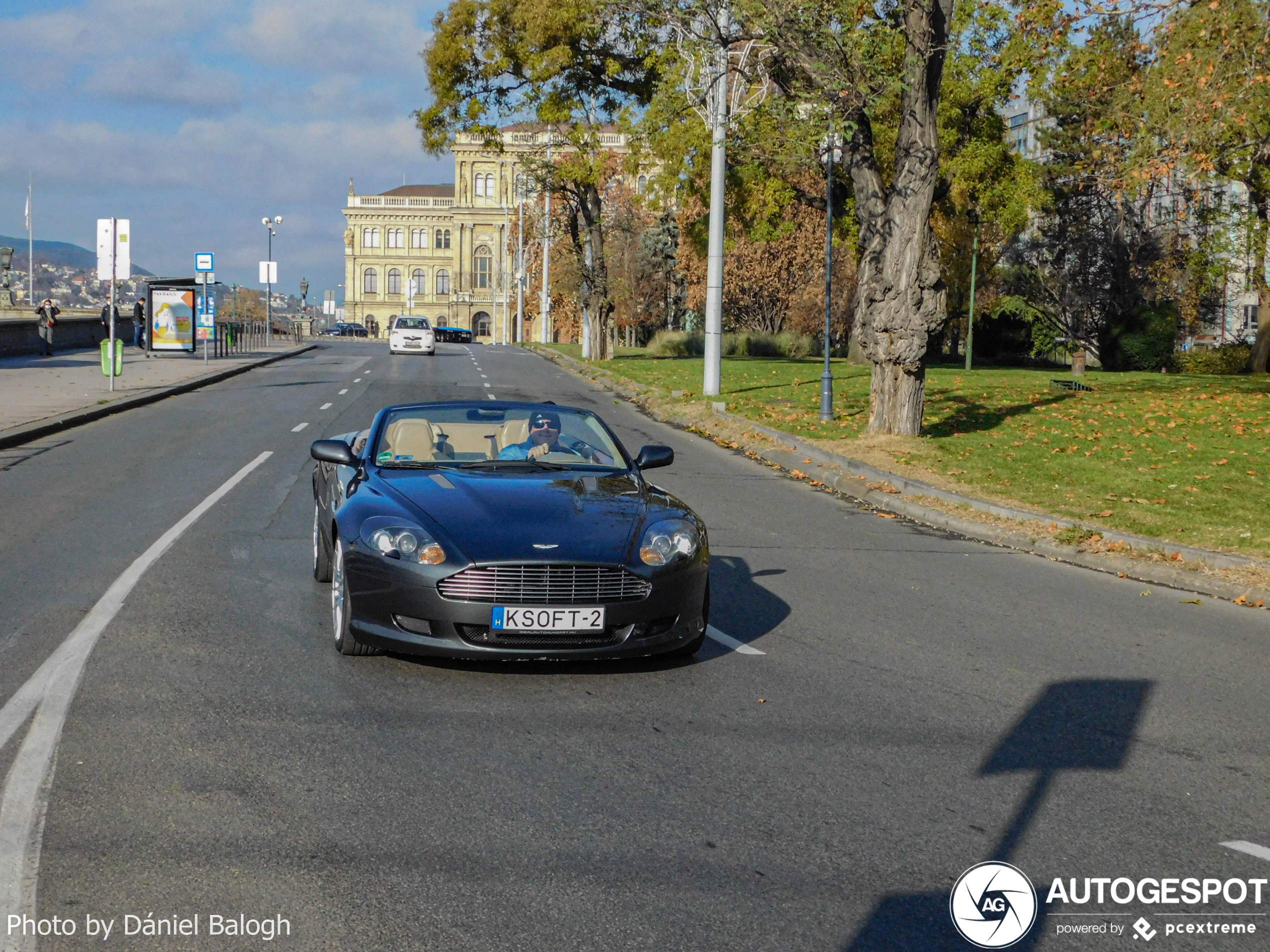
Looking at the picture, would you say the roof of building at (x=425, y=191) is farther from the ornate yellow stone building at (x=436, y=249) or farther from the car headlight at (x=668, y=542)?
the car headlight at (x=668, y=542)

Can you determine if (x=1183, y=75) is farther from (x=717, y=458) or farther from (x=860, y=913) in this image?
(x=860, y=913)

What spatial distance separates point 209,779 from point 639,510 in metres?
2.86

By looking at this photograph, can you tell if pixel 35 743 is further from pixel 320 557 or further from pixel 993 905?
pixel 993 905

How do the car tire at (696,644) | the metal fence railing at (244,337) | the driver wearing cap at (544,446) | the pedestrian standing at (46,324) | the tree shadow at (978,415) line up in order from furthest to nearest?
the metal fence railing at (244,337)
the pedestrian standing at (46,324)
the tree shadow at (978,415)
the driver wearing cap at (544,446)
the car tire at (696,644)

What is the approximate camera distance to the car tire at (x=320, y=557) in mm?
8609

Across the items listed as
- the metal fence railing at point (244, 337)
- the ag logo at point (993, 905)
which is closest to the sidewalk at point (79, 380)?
the metal fence railing at point (244, 337)

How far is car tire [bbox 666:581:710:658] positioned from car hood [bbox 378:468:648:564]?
56cm

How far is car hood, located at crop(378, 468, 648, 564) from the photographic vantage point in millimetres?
6410

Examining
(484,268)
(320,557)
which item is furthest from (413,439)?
(484,268)

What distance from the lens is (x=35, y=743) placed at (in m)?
5.25

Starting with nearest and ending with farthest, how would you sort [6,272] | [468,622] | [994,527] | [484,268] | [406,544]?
[468,622], [406,544], [994,527], [6,272], [484,268]

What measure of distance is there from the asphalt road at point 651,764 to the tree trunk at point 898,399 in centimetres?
838

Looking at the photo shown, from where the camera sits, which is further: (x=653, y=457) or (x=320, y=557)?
(x=320, y=557)

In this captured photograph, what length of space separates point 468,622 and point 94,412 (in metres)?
17.7
